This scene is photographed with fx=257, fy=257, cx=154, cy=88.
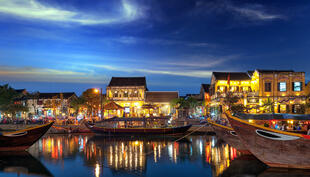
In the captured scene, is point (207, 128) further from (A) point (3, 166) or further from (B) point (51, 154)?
(A) point (3, 166)

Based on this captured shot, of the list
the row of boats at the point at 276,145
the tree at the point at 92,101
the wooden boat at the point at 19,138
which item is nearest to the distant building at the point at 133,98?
the tree at the point at 92,101

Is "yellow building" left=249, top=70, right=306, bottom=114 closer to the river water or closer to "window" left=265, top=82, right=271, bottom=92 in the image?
"window" left=265, top=82, right=271, bottom=92

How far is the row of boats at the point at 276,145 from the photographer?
51.9 ft

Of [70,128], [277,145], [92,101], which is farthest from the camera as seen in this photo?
[92,101]

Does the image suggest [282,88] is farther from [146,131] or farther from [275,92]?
[146,131]

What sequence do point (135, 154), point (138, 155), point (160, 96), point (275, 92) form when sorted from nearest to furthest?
point (138, 155) < point (135, 154) < point (275, 92) < point (160, 96)

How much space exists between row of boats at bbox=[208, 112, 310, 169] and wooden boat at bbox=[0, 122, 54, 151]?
1868 centimetres

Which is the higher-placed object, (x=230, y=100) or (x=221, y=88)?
(x=221, y=88)

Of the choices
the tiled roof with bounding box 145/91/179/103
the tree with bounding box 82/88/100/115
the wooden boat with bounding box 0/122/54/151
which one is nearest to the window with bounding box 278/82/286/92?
the tiled roof with bounding box 145/91/179/103

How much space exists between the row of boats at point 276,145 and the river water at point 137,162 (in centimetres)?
65

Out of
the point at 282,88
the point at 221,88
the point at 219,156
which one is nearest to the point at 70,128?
the point at 219,156

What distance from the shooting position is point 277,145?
647 inches

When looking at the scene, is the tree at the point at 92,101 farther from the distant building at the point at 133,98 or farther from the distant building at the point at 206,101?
the distant building at the point at 206,101

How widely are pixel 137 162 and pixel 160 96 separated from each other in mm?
44325
